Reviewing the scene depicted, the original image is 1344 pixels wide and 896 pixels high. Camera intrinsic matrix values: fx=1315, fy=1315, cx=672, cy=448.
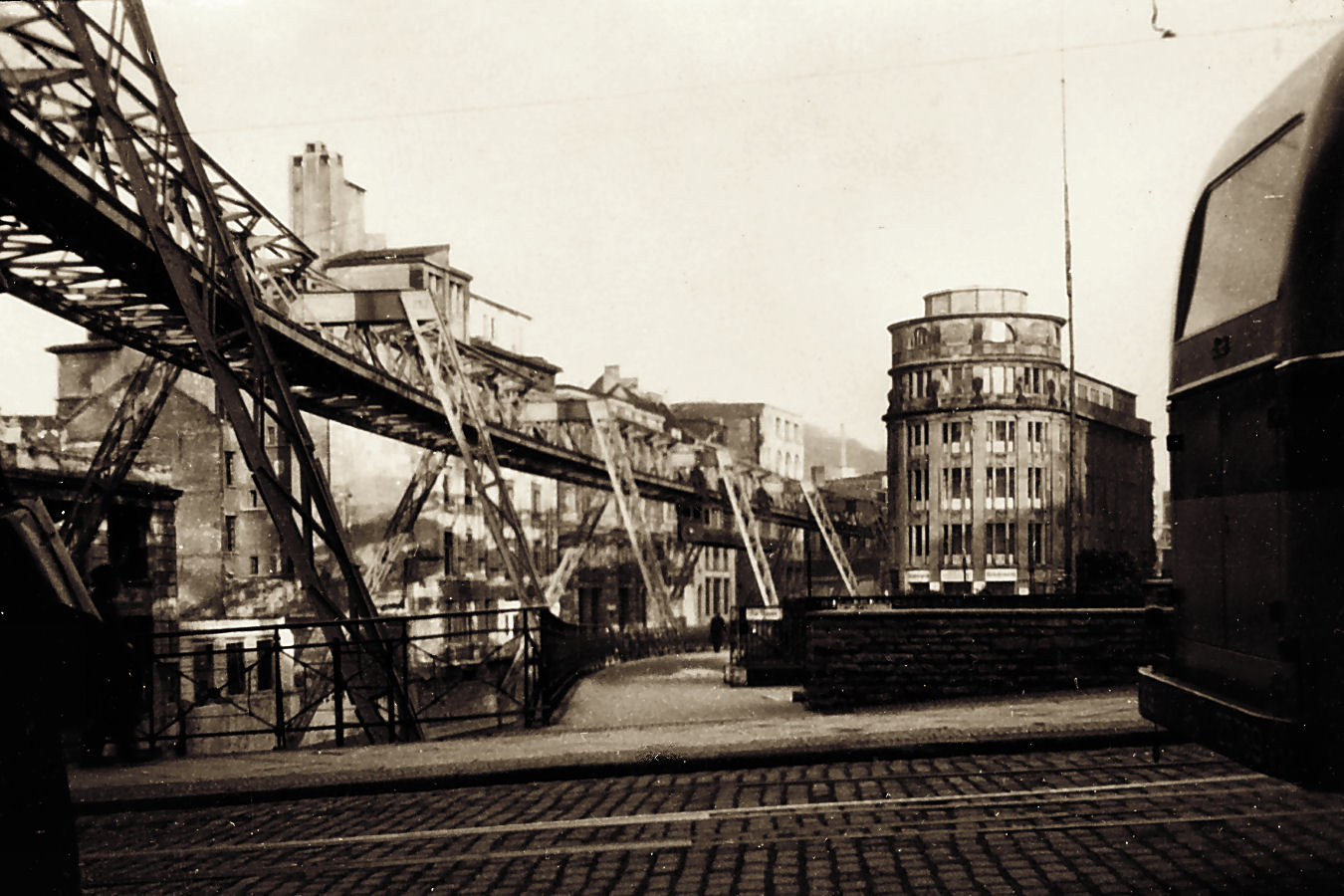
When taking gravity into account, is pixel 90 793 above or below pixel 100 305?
Result: below

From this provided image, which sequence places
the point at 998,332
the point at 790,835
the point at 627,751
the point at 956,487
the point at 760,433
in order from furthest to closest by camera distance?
the point at 956,487 → the point at 998,332 → the point at 760,433 → the point at 627,751 → the point at 790,835

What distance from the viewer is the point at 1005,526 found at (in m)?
49.8

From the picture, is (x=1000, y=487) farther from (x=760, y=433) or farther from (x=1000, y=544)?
(x=760, y=433)

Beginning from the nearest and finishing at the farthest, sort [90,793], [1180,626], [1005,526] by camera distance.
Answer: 1. [1180,626]
2. [90,793]
3. [1005,526]

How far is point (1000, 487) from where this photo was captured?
52.7m

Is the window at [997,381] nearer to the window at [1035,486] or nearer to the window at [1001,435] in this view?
the window at [1001,435]

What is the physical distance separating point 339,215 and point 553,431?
53.7 ft

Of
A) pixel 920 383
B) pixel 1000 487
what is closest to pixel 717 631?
pixel 1000 487

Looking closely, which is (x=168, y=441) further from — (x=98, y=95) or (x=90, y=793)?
(x=90, y=793)

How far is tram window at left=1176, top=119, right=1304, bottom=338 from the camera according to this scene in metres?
5.52

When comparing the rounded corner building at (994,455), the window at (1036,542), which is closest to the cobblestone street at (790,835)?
the rounded corner building at (994,455)

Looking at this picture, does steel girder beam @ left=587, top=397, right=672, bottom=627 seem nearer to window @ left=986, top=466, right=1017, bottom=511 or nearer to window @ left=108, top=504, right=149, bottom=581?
window @ left=108, top=504, right=149, bottom=581

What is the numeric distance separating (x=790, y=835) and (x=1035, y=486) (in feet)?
155

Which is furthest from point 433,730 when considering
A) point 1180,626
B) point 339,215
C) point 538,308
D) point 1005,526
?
point 1005,526
